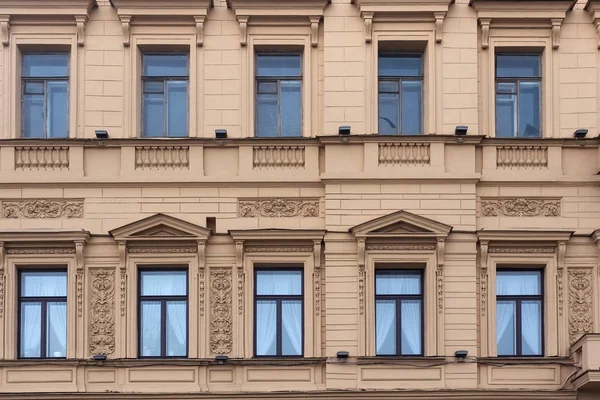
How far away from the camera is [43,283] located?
87.4ft

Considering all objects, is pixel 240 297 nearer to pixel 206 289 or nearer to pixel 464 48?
pixel 206 289

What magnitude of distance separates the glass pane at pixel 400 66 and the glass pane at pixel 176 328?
626 cm

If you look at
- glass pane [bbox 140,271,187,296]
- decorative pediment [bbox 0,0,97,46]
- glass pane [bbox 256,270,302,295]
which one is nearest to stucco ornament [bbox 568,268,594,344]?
glass pane [bbox 256,270,302,295]

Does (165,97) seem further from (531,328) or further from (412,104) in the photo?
(531,328)

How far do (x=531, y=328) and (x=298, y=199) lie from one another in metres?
5.25

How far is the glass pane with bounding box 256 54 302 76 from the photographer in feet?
90.2

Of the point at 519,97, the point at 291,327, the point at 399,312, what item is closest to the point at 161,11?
the point at 291,327

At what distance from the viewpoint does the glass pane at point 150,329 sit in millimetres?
26316

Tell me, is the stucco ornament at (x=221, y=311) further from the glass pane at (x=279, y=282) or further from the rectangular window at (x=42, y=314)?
the rectangular window at (x=42, y=314)

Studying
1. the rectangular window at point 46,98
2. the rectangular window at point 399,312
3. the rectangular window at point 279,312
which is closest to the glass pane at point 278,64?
the rectangular window at point 46,98

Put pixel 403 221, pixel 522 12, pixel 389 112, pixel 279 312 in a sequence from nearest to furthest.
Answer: pixel 403 221 < pixel 279 312 < pixel 522 12 < pixel 389 112

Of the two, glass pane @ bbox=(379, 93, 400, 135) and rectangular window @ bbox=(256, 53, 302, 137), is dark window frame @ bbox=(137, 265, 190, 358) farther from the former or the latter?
glass pane @ bbox=(379, 93, 400, 135)

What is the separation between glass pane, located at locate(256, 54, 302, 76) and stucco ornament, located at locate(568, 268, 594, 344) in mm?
6894

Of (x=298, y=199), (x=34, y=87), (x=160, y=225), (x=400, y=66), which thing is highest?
(x=400, y=66)
